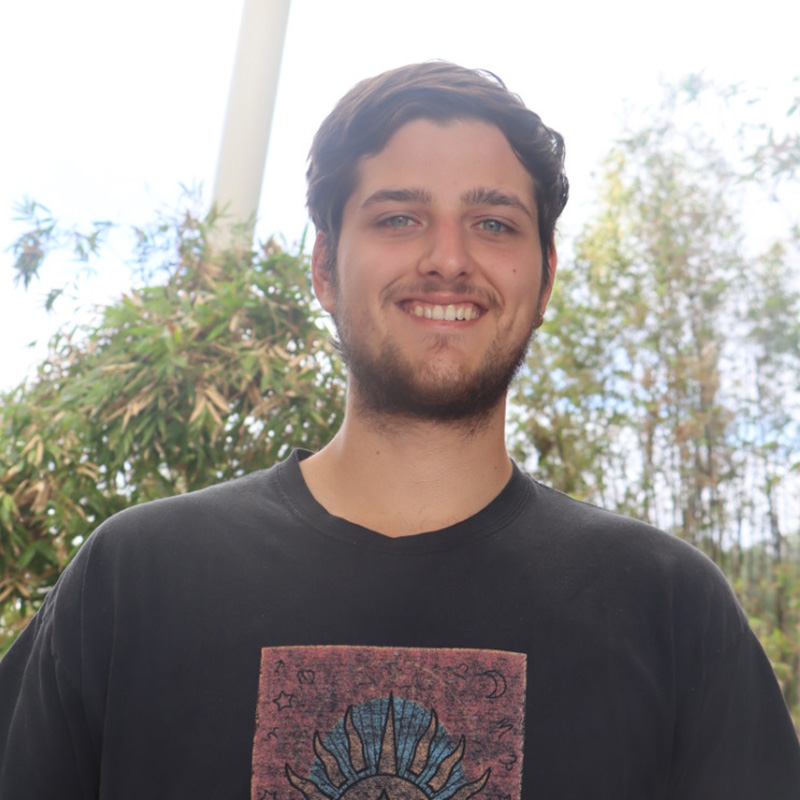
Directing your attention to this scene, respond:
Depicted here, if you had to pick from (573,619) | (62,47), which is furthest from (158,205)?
(573,619)

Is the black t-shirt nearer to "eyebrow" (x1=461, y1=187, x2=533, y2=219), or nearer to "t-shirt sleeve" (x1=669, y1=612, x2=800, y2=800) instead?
"t-shirt sleeve" (x1=669, y1=612, x2=800, y2=800)

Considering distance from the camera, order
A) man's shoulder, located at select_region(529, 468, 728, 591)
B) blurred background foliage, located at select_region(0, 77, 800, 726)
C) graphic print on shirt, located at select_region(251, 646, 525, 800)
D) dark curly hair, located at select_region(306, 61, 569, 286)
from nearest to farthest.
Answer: graphic print on shirt, located at select_region(251, 646, 525, 800)
man's shoulder, located at select_region(529, 468, 728, 591)
dark curly hair, located at select_region(306, 61, 569, 286)
blurred background foliage, located at select_region(0, 77, 800, 726)

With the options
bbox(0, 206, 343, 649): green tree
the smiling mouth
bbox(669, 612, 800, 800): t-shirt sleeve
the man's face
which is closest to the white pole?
bbox(0, 206, 343, 649): green tree

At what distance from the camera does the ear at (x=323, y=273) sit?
1.40 m

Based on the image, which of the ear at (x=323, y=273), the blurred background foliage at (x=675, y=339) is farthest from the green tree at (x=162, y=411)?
the ear at (x=323, y=273)

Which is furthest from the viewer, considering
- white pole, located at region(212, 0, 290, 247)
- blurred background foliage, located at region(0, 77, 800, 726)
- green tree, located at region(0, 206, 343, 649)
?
white pole, located at region(212, 0, 290, 247)

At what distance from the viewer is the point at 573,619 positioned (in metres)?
1.18

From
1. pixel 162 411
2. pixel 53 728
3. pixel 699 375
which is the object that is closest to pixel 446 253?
pixel 53 728

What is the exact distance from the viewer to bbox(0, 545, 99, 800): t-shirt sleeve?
116 centimetres

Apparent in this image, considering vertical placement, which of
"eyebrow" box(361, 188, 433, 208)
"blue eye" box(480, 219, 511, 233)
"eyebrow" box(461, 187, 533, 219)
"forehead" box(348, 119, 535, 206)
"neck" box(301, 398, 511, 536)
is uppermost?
"forehead" box(348, 119, 535, 206)

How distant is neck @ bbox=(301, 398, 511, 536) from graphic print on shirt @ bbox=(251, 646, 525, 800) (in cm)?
18

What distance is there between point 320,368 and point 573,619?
996 millimetres

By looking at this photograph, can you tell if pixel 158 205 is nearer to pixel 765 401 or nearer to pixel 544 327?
pixel 544 327

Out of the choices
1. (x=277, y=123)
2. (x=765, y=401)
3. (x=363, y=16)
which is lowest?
(x=765, y=401)
